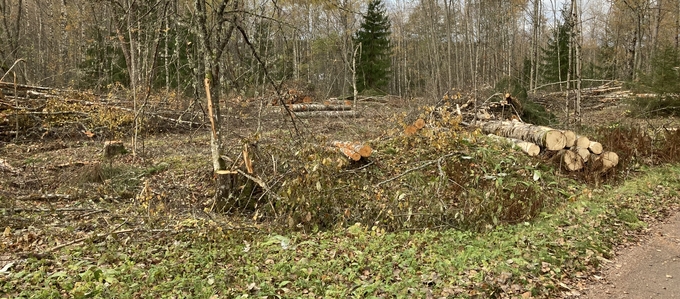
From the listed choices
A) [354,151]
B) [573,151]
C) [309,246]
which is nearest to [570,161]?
[573,151]

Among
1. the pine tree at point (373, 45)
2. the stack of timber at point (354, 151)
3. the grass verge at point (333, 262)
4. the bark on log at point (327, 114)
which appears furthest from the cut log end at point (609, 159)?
the pine tree at point (373, 45)

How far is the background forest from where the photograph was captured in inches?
481

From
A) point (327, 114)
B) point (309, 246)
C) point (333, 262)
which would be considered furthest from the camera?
point (327, 114)

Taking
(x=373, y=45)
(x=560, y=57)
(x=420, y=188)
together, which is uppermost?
(x=373, y=45)

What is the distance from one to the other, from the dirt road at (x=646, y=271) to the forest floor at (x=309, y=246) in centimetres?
3

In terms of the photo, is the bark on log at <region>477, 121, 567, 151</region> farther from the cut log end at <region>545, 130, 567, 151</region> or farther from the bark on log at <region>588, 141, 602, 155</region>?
the bark on log at <region>588, 141, 602, 155</region>

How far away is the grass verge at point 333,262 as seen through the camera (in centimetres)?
382

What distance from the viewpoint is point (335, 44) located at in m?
22.4

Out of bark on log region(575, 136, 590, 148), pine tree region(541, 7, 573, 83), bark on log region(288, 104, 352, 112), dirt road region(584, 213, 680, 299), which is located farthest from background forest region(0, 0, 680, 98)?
dirt road region(584, 213, 680, 299)

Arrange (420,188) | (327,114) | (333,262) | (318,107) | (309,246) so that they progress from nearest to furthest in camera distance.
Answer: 1. (333,262)
2. (309,246)
3. (420,188)
4. (327,114)
5. (318,107)

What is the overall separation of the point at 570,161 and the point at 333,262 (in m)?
5.70

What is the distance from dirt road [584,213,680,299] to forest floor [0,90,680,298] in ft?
0.09

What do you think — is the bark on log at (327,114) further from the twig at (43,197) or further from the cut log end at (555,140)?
the twig at (43,197)

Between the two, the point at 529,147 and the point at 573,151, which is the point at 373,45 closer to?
the point at 529,147
